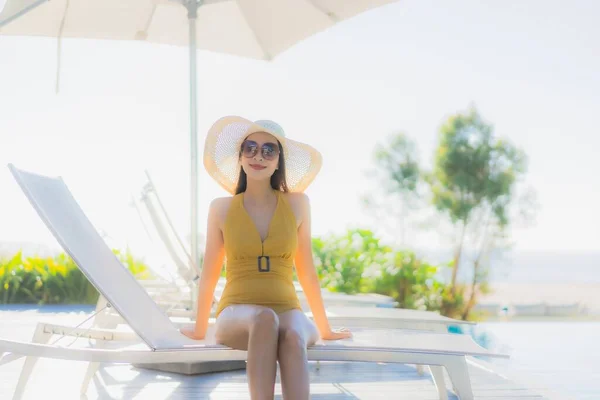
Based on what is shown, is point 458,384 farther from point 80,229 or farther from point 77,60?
point 77,60

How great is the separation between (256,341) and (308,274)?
2.04 ft

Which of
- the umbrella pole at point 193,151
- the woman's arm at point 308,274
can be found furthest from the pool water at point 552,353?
the umbrella pole at point 193,151

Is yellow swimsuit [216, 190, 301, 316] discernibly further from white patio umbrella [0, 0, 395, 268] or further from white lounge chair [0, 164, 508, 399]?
white patio umbrella [0, 0, 395, 268]

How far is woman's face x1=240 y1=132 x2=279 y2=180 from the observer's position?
2723 millimetres

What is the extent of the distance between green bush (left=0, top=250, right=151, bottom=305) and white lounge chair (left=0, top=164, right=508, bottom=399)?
7.79 meters

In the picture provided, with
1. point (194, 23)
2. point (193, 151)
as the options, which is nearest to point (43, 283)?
point (193, 151)

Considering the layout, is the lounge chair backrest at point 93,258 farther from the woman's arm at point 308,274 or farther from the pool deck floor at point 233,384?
the pool deck floor at point 233,384

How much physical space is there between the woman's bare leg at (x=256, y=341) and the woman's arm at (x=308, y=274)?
0.36 meters

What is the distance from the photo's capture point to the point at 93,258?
2502 mm

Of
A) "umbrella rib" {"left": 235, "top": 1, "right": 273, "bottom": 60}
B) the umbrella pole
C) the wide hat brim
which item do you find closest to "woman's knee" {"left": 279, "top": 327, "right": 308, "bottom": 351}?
the wide hat brim

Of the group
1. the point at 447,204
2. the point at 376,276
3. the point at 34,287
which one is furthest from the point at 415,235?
the point at 34,287

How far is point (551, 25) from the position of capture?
28.1 metres

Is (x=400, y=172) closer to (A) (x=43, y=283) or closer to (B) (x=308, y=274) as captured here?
(A) (x=43, y=283)

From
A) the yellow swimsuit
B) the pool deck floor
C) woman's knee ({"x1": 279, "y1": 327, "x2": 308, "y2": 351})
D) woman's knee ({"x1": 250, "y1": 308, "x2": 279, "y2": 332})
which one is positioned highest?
the yellow swimsuit
